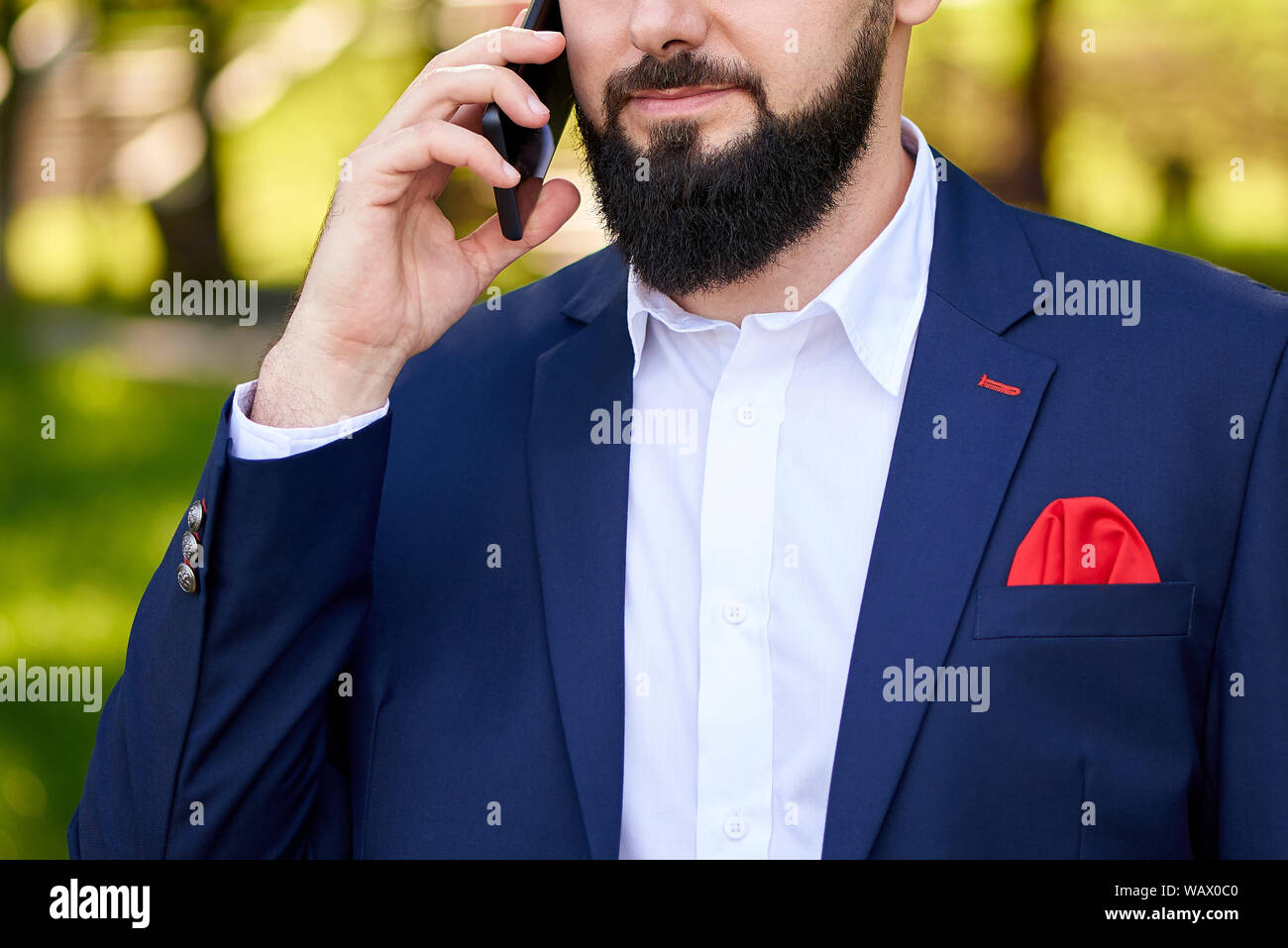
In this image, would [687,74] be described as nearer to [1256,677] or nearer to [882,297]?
[882,297]

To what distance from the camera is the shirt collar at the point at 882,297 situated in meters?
1.86

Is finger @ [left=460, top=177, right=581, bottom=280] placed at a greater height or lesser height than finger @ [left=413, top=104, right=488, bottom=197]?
lesser

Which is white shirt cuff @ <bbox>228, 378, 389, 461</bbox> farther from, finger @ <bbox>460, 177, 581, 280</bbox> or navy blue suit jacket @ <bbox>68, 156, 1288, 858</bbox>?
finger @ <bbox>460, 177, 581, 280</bbox>

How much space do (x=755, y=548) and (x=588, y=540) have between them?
0.26 metres

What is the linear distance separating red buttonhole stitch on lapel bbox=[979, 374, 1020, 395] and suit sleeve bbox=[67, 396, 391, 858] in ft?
2.84

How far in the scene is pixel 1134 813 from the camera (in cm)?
162

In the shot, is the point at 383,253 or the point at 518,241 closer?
the point at 383,253

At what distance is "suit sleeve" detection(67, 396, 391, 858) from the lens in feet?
5.68

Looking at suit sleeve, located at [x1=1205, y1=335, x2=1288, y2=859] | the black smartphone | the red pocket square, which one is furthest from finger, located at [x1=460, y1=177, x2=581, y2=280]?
suit sleeve, located at [x1=1205, y1=335, x2=1288, y2=859]

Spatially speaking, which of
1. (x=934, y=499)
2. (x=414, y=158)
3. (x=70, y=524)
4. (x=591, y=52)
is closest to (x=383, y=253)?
(x=414, y=158)

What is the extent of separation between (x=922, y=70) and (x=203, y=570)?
445 centimetres

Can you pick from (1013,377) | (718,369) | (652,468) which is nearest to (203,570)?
(652,468)

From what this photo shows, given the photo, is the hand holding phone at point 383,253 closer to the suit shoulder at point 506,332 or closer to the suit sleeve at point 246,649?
the suit sleeve at point 246,649

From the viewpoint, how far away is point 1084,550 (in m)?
1.67
